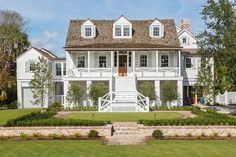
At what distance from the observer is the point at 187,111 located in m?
35.1

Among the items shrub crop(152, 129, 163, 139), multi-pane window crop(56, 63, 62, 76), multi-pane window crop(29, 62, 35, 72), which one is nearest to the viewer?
shrub crop(152, 129, 163, 139)

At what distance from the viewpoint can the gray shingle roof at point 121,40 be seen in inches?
1677

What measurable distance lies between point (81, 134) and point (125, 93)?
1858 cm

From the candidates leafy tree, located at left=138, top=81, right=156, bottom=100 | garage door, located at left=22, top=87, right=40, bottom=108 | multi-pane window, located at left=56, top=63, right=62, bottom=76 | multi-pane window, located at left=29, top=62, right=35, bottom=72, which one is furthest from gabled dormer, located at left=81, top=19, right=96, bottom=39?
garage door, located at left=22, top=87, right=40, bottom=108

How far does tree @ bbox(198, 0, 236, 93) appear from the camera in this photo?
96.2 ft

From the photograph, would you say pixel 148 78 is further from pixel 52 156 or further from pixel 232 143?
pixel 52 156

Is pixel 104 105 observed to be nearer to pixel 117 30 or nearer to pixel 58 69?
pixel 117 30

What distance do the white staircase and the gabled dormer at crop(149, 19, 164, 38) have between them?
6.48m

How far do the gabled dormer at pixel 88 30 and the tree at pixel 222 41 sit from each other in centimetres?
1595

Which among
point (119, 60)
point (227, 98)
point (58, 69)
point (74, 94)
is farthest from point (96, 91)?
point (227, 98)

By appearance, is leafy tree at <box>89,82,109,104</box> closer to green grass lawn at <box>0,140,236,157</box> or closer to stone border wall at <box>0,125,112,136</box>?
A: stone border wall at <box>0,125,112,136</box>

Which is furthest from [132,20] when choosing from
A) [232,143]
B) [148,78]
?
[232,143]

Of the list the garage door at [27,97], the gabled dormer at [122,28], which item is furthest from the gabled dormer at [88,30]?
the garage door at [27,97]

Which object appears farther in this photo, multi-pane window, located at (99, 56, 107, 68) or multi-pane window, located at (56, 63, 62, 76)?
multi-pane window, located at (56, 63, 62, 76)
